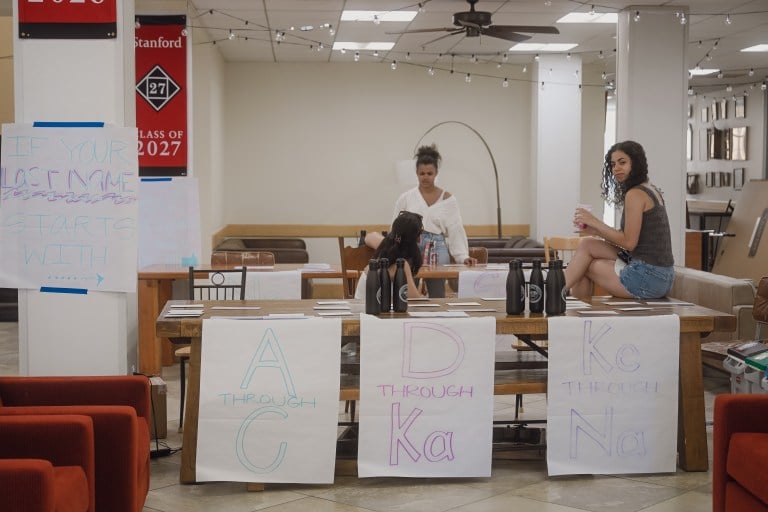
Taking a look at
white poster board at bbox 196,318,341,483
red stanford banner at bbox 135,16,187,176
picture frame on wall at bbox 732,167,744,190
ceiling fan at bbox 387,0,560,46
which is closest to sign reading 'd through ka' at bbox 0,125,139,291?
white poster board at bbox 196,318,341,483

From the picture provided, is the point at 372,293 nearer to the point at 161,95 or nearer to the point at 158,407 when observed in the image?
the point at 158,407

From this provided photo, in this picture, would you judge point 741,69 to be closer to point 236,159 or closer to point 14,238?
point 236,159

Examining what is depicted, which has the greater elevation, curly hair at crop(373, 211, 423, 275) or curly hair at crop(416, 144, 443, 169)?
curly hair at crop(416, 144, 443, 169)

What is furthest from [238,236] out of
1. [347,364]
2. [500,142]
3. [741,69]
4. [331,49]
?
[347,364]

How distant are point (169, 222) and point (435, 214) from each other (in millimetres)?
2091

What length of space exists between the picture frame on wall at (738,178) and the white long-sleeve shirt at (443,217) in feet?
35.0

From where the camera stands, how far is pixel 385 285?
4.88 m

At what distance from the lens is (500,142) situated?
14.8m

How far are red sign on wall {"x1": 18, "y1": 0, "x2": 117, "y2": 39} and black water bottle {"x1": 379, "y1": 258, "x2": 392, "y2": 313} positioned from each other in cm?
161

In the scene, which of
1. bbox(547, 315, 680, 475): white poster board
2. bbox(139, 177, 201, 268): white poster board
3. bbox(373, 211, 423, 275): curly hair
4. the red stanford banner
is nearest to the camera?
bbox(547, 315, 680, 475): white poster board

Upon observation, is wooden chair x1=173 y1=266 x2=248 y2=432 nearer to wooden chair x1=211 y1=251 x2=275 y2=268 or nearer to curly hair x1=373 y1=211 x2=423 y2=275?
wooden chair x1=211 y1=251 x2=275 y2=268

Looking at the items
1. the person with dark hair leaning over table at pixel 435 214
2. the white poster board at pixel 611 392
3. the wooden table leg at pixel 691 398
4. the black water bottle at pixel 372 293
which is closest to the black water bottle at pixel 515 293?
the white poster board at pixel 611 392

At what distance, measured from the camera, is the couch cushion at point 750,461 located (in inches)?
143

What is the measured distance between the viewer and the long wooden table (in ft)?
15.2
